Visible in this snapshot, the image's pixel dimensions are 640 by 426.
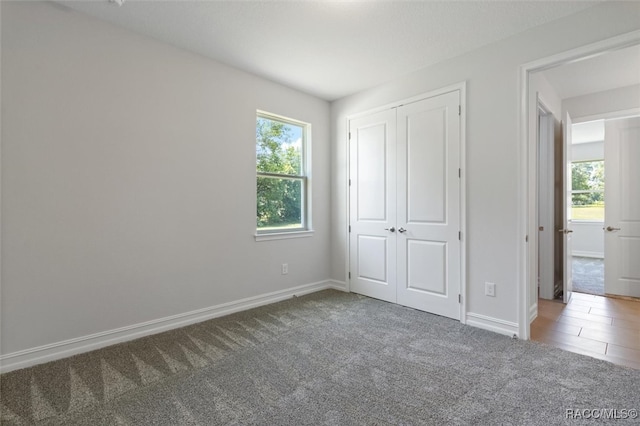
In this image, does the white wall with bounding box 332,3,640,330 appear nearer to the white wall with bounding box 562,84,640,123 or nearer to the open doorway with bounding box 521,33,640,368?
the open doorway with bounding box 521,33,640,368

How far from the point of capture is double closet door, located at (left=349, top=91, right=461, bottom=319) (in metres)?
3.11

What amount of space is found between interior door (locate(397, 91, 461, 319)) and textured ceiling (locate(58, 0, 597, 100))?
584mm

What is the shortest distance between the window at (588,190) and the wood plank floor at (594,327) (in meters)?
4.66

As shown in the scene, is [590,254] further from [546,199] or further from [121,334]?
[121,334]

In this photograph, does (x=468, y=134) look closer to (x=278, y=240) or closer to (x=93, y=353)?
(x=278, y=240)

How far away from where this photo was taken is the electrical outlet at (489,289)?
280cm

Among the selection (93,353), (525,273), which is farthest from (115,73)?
(525,273)

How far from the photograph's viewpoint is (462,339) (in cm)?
262

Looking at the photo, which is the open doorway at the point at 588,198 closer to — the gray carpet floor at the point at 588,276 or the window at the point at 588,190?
the window at the point at 588,190

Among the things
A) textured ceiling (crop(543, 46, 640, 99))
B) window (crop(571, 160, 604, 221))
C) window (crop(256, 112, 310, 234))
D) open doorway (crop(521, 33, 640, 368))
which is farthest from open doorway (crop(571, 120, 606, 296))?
window (crop(256, 112, 310, 234))

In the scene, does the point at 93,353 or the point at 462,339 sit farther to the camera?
the point at 462,339

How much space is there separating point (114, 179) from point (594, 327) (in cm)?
446

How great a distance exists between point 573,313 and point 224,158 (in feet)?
13.2

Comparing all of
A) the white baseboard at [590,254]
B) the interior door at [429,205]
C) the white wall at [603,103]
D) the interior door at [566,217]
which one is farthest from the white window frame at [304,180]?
the white baseboard at [590,254]
